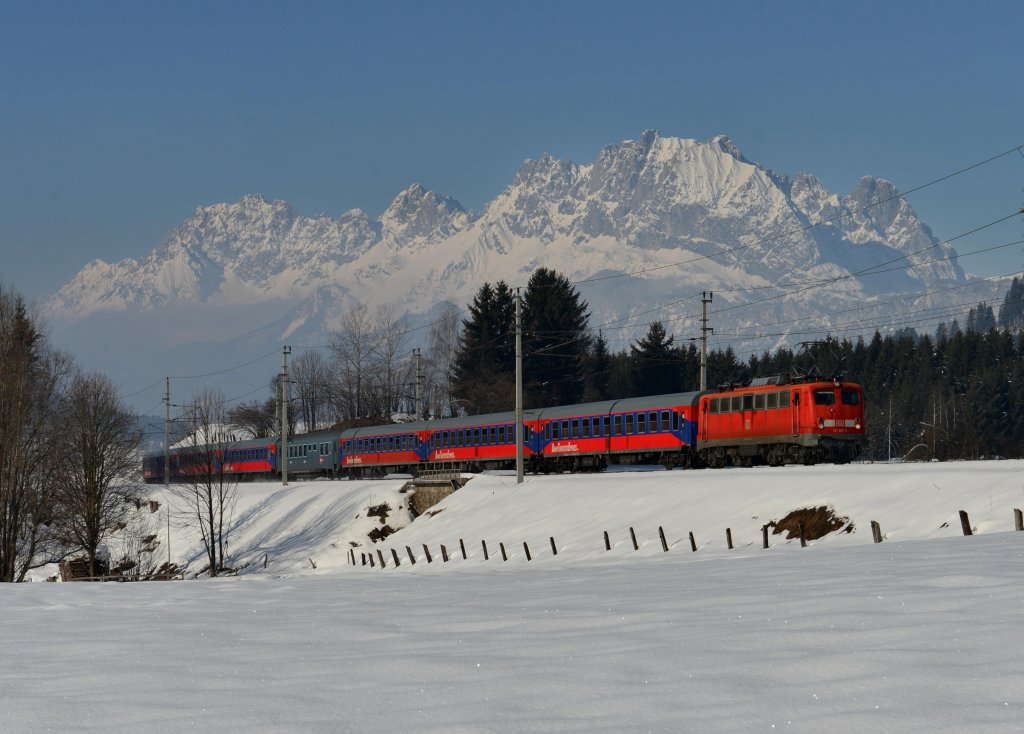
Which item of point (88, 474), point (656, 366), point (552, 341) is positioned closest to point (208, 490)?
point (88, 474)

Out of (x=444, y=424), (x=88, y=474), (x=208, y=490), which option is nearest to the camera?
(x=88, y=474)

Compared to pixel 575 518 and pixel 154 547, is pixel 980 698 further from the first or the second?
pixel 154 547

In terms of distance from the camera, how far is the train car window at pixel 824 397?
43.9 meters

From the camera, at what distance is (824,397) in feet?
145

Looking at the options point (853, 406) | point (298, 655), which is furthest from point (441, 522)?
point (298, 655)

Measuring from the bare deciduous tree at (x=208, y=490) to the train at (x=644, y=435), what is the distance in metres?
1.27

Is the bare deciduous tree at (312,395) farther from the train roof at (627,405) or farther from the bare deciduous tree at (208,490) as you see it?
the train roof at (627,405)

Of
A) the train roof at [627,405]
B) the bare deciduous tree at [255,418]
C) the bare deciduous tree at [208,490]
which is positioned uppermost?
the bare deciduous tree at [255,418]

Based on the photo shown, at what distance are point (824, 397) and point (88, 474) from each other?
1345 inches

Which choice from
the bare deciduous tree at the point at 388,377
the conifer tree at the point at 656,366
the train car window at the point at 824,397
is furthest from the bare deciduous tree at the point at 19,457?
the conifer tree at the point at 656,366

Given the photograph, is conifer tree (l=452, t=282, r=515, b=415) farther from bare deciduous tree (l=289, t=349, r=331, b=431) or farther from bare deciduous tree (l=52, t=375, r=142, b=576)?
bare deciduous tree (l=52, t=375, r=142, b=576)

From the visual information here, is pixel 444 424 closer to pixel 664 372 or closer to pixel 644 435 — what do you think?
pixel 644 435

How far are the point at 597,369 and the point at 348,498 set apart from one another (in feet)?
212

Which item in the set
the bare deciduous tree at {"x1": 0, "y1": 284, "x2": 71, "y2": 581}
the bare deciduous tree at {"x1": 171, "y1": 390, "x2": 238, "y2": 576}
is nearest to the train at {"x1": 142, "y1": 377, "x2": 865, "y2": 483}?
the bare deciduous tree at {"x1": 171, "y1": 390, "x2": 238, "y2": 576}
